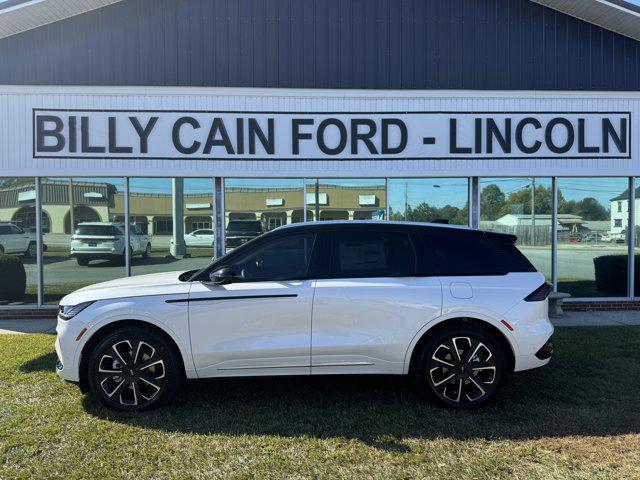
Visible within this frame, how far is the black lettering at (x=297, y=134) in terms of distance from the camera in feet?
29.8

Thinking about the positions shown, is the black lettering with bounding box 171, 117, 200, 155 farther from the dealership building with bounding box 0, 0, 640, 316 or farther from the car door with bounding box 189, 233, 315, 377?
the car door with bounding box 189, 233, 315, 377

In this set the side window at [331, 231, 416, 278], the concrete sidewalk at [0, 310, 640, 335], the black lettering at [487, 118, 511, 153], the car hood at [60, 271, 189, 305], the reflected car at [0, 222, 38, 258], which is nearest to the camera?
the car hood at [60, 271, 189, 305]

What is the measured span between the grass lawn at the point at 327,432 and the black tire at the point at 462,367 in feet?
0.52

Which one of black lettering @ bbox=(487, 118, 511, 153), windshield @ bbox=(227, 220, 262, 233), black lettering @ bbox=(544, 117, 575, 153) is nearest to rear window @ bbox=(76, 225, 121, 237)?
windshield @ bbox=(227, 220, 262, 233)

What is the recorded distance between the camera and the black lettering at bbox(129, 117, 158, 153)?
8.95 metres

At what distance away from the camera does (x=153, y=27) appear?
9.05 metres

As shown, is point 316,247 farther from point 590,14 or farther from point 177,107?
point 590,14

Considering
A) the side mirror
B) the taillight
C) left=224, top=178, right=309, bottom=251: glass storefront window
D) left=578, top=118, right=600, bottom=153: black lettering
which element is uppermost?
left=578, top=118, right=600, bottom=153: black lettering

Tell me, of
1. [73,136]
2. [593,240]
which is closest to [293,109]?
[73,136]

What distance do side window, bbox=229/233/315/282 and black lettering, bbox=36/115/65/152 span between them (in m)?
6.29

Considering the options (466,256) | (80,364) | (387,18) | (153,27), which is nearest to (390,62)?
(387,18)

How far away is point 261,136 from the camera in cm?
907

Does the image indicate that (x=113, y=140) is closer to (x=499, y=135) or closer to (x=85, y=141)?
(x=85, y=141)

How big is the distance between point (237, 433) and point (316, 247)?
172cm
